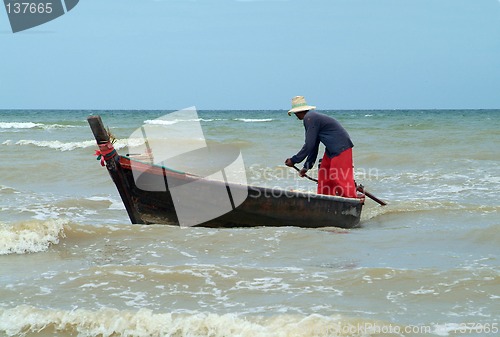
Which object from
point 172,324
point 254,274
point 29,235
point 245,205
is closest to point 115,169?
point 29,235

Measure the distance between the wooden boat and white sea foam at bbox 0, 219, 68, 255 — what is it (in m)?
0.77

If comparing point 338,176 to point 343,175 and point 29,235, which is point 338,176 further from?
point 29,235

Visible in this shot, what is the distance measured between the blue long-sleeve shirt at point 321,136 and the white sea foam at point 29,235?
2.57 meters

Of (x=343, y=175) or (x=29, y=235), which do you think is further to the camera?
(x=343, y=175)

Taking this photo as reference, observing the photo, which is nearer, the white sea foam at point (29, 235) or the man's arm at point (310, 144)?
the white sea foam at point (29, 235)

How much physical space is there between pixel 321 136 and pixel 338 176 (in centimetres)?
48

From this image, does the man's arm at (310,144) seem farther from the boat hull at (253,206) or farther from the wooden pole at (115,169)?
the wooden pole at (115,169)

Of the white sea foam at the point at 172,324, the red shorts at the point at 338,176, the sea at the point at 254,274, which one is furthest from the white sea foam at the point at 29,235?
the red shorts at the point at 338,176

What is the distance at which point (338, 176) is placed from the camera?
24.2ft

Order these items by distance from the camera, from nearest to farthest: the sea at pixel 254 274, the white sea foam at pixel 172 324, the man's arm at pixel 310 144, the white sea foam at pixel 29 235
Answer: the white sea foam at pixel 172 324
the sea at pixel 254 274
the white sea foam at pixel 29 235
the man's arm at pixel 310 144

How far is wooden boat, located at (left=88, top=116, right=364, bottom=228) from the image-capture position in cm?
693

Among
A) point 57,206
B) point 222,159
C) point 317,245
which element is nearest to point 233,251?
point 317,245

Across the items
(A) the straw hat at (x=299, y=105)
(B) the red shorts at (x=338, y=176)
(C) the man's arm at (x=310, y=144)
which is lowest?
(B) the red shorts at (x=338, y=176)

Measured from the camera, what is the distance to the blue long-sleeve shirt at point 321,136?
7.21 m
